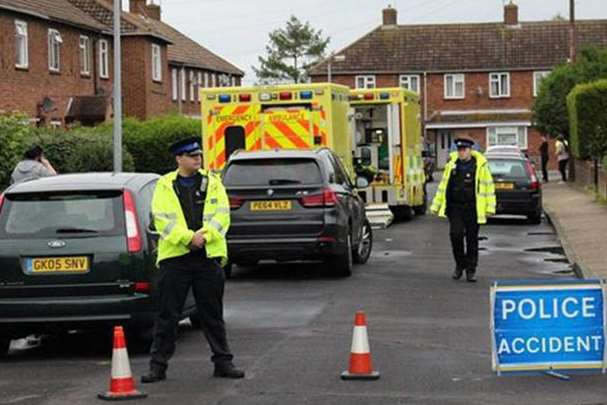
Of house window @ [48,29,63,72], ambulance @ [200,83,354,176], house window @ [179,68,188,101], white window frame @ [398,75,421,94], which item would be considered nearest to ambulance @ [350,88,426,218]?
ambulance @ [200,83,354,176]

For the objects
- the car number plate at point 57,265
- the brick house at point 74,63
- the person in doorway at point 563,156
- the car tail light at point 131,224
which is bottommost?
the car number plate at point 57,265

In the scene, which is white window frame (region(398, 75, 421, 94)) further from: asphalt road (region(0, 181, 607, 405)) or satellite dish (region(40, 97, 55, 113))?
asphalt road (region(0, 181, 607, 405))

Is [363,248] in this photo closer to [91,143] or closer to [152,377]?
[152,377]

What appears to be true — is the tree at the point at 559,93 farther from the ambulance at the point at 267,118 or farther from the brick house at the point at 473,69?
the ambulance at the point at 267,118

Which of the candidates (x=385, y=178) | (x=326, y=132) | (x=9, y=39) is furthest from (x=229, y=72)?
(x=326, y=132)

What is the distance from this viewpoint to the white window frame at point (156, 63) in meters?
55.5

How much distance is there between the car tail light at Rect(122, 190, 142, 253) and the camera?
1142 cm

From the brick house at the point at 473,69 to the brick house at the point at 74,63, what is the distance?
63.1ft

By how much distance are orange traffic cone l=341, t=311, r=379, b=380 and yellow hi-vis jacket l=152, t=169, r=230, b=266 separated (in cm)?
117

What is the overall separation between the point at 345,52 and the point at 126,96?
28.2 meters

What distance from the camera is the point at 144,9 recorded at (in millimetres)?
68875

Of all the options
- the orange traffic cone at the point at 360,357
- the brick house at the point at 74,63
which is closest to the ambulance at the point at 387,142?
the brick house at the point at 74,63

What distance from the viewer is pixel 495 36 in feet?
259

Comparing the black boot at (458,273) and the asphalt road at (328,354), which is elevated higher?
the black boot at (458,273)
